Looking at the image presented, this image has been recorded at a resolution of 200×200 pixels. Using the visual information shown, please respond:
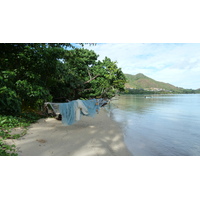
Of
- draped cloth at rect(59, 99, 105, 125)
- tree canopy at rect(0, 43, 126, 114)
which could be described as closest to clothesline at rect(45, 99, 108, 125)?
draped cloth at rect(59, 99, 105, 125)

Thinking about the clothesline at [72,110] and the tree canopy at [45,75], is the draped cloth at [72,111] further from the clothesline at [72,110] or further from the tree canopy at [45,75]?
the tree canopy at [45,75]

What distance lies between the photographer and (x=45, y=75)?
6.65m

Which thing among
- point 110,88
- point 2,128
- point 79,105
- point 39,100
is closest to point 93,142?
point 79,105

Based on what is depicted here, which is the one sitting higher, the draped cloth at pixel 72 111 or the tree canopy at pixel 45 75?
the tree canopy at pixel 45 75

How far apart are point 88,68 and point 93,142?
7.81 meters

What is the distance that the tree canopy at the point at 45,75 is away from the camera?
5082 mm

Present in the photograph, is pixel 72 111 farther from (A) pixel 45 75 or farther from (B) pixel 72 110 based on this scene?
(A) pixel 45 75

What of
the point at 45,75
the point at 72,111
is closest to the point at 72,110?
the point at 72,111

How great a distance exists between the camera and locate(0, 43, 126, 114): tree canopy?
16.7 ft

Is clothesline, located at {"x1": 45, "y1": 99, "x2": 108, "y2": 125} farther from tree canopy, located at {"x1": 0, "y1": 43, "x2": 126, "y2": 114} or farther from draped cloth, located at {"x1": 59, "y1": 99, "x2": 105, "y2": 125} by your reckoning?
tree canopy, located at {"x1": 0, "y1": 43, "x2": 126, "y2": 114}

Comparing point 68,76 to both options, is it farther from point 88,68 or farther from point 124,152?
point 124,152

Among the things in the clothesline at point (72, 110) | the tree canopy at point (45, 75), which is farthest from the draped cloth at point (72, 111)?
the tree canopy at point (45, 75)

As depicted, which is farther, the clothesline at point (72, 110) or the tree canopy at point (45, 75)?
the clothesline at point (72, 110)

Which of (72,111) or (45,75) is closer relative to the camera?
(72,111)
